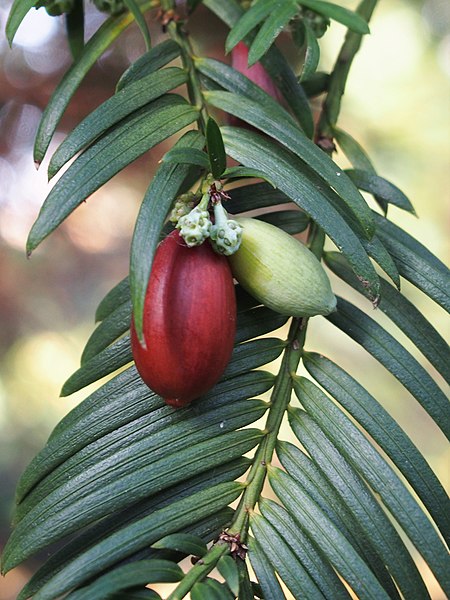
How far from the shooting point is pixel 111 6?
2.18ft

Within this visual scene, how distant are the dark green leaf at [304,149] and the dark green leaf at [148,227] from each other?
0.09 metres

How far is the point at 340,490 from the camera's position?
502 millimetres

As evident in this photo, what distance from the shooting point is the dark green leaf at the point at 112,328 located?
0.60 metres

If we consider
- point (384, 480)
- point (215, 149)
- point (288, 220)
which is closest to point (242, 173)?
point (215, 149)

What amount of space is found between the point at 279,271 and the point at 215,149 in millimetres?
96

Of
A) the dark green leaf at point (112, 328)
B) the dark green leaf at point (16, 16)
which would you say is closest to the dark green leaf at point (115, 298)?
the dark green leaf at point (112, 328)

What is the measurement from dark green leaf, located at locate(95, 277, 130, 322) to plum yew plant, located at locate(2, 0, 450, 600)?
40 millimetres

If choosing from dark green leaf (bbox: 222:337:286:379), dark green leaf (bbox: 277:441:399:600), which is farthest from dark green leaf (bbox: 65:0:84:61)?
dark green leaf (bbox: 277:441:399:600)

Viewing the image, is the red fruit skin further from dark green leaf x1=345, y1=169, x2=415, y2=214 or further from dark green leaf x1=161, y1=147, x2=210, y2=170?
dark green leaf x1=345, y1=169, x2=415, y2=214

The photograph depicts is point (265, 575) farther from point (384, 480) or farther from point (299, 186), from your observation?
point (299, 186)

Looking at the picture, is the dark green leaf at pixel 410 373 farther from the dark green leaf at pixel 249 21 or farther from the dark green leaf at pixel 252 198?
the dark green leaf at pixel 249 21

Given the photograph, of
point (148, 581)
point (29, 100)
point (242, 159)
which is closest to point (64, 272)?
point (29, 100)

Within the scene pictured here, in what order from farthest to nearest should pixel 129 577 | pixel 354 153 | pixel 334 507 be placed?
pixel 354 153
pixel 334 507
pixel 129 577

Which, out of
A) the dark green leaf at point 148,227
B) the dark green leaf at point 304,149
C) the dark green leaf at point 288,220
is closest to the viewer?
the dark green leaf at point 148,227
